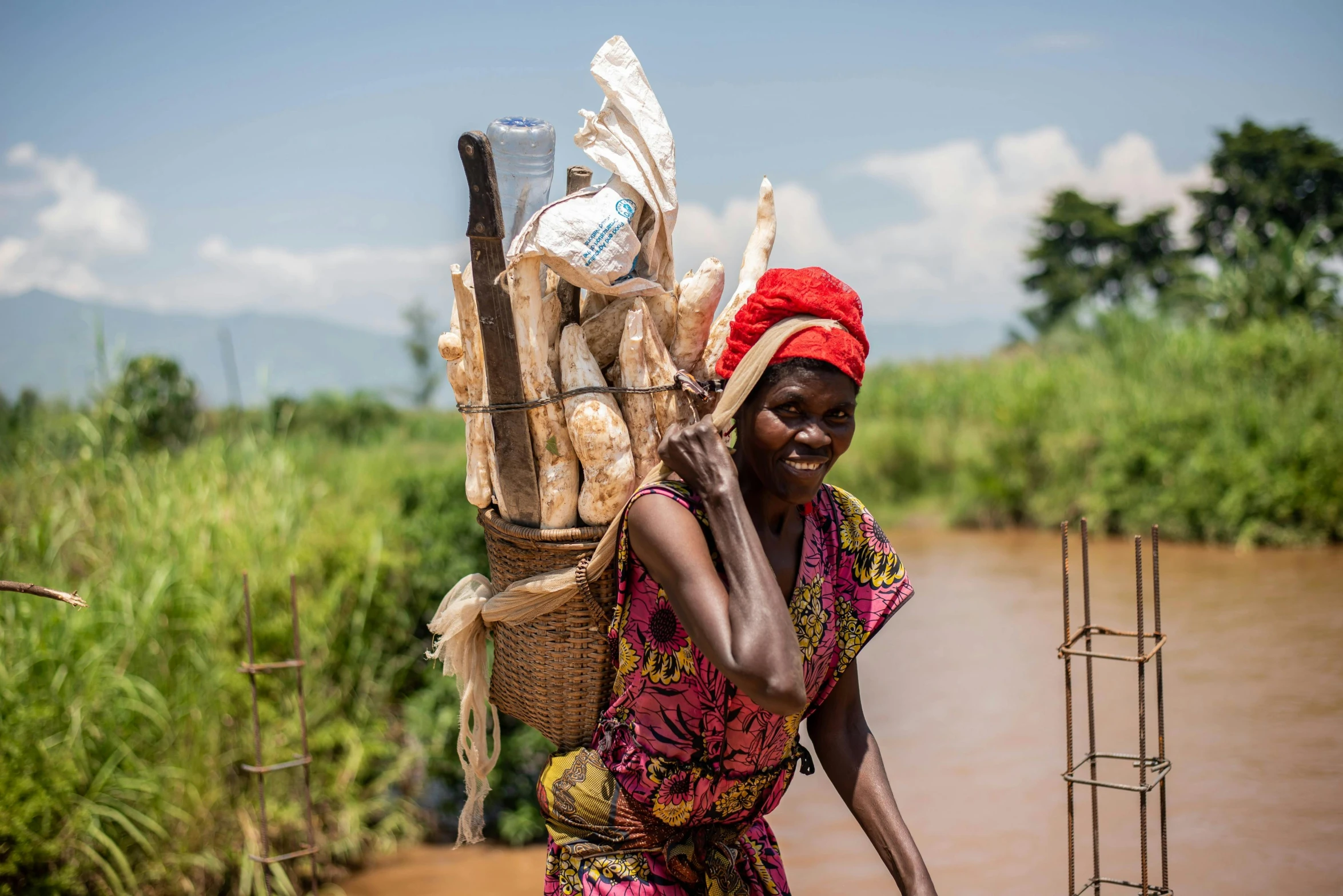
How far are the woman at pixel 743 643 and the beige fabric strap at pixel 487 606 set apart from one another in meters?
0.03

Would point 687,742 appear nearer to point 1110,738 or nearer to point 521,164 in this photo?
point 521,164

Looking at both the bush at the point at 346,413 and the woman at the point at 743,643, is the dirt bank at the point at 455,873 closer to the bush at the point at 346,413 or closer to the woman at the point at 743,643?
the woman at the point at 743,643

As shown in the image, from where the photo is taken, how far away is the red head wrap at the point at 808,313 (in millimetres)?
1520

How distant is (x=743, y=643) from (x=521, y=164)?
1.01 metres

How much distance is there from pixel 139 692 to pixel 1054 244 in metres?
35.2

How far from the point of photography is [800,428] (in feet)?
5.02

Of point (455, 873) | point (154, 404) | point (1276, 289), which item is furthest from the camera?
point (1276, 289)

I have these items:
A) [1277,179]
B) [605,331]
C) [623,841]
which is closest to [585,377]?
[605,331]

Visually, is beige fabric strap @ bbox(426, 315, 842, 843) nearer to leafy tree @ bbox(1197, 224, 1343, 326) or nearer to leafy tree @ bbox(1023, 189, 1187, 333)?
leafy tree @ bbox(1197, 224, 1343, 326)

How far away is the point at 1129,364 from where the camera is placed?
1277cm

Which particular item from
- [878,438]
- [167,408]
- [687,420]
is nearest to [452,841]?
[167,408]

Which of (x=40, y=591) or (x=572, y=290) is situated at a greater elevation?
(x=572, y=290)

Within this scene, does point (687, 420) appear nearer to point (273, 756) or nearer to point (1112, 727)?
point (273, 756)

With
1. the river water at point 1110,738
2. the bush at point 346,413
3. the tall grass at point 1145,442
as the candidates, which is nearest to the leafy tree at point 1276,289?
the tall grass at point 1145,442
